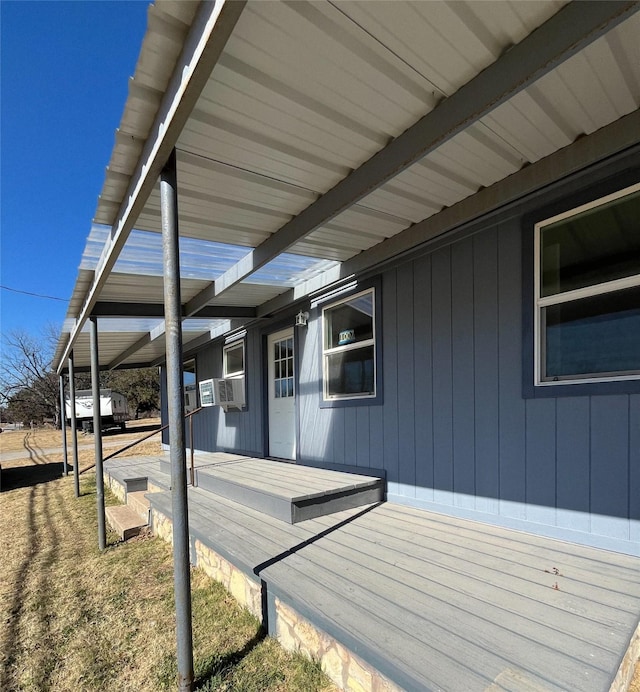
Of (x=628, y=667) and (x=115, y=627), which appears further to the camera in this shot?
(x=115, y=627)

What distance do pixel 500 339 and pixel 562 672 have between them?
196cm

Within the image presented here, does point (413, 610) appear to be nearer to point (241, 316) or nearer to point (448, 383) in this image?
point (448, 383)

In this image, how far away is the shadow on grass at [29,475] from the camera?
8.46 meters

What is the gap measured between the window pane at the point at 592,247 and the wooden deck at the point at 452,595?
1648 mm

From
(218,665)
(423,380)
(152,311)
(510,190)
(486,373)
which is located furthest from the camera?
(152,311)

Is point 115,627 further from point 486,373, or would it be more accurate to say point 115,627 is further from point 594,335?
point 594,335

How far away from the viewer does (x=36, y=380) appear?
28.6 metres

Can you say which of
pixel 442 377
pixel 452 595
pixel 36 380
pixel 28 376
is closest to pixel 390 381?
pixel 442 377

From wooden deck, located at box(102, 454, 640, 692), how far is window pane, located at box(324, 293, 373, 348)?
6.08 feet

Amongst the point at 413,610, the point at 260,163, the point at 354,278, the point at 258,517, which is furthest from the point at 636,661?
the point at 354,278

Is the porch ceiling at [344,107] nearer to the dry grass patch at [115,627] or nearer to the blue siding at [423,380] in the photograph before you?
the blue siding at [423,380]

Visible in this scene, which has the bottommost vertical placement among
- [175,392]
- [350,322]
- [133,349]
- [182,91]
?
[175,392]

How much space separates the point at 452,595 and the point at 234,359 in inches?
223

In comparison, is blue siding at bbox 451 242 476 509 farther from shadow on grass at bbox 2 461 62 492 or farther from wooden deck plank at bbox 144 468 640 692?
shadow on grass at bbox 2 461 62 492
